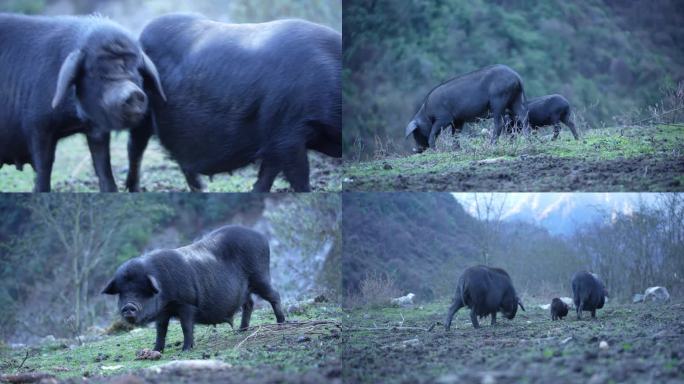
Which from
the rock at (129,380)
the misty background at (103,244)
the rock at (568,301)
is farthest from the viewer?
the misty background at (103,244)

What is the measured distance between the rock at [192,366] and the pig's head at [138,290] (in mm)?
803

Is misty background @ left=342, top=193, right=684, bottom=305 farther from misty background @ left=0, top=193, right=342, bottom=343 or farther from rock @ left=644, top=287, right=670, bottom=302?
misty background @ left=0, top=193, right=342, bottom=343

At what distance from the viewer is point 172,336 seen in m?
9.19

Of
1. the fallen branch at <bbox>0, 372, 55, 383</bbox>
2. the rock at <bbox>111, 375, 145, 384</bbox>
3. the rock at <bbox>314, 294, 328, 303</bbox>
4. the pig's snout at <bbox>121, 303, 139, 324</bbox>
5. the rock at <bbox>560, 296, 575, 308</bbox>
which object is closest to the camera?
the rock at <bbox>111, 375, 145, 384</bbox>

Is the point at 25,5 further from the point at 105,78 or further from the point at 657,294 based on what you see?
the point at 657,294

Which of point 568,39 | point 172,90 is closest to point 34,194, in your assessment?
point 172,90

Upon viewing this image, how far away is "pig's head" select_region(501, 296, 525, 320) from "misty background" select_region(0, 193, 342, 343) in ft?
6.27

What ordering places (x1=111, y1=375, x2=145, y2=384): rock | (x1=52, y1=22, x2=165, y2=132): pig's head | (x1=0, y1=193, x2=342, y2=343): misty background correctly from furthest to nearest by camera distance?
(x1=0, y1=193, x2=342, y2=343): misty background < (x1=52, y1=22, x2=165, y2=132): pig's head < (x1=111, y1=375, x2=145, y2=384): rock

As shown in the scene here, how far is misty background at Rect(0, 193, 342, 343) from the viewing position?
10133mm

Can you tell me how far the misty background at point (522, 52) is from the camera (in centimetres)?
987

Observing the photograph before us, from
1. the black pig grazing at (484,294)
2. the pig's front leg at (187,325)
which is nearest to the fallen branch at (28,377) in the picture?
the pig's front leg at (187,325)

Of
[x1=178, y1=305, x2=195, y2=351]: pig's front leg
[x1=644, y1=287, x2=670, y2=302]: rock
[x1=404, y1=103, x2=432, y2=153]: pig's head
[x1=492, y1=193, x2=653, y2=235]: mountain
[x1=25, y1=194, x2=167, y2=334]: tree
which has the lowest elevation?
[x1=178, y1=305, x2=195, y2=351]: pig's front leg

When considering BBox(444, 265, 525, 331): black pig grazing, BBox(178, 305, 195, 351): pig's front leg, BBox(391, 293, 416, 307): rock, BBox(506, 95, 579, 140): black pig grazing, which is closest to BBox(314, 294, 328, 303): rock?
BBox(391, 293, 416, 307): rock

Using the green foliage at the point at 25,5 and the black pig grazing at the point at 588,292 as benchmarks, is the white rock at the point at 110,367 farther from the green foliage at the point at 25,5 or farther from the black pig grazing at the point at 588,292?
the black pig grazing at the point at 588,292
